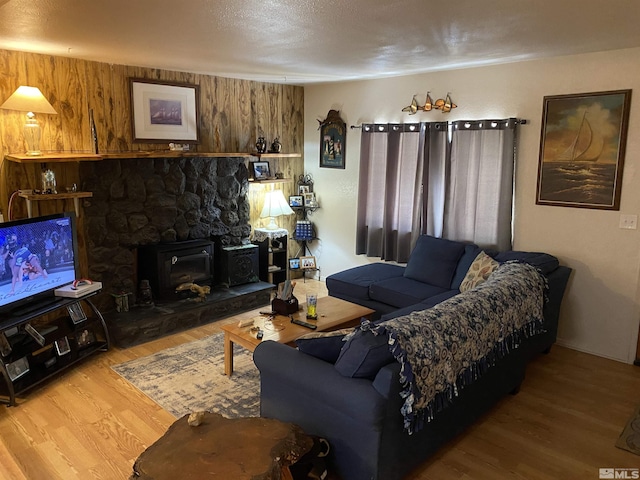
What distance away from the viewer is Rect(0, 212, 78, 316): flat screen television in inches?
138

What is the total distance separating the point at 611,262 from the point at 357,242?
2.63 meters

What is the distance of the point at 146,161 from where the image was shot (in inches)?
189

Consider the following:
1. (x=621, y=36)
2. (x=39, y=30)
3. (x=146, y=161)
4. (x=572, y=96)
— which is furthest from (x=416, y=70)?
(x=39, y=30)

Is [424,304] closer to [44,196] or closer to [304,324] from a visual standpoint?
[304,324]

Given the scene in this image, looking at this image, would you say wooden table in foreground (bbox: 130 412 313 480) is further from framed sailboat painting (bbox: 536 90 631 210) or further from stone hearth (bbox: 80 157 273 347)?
framed sailboat painting (bbox: 536 90 631 210)

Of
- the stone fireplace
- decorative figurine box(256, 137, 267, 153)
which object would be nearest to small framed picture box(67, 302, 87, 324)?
the stone fireplace

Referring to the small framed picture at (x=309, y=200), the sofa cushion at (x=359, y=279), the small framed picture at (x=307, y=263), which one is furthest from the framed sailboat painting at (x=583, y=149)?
the small framed picture at (x=309, y=200)

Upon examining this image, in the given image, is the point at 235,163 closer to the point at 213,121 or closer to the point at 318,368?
the point at 213,121

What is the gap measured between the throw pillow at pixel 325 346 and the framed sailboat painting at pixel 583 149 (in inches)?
107

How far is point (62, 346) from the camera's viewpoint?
12.8ft

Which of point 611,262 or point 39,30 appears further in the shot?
point 611,262

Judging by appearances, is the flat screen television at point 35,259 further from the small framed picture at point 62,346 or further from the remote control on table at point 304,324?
the remote control on table at point 304,324

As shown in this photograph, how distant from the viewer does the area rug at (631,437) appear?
2938 mm

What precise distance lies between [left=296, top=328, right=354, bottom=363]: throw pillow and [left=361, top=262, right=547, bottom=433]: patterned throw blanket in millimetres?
214
